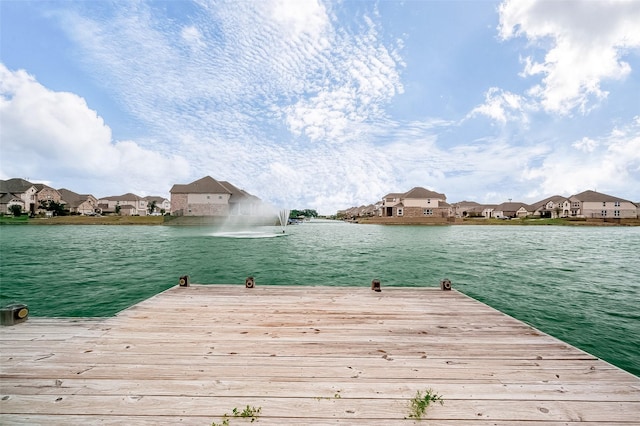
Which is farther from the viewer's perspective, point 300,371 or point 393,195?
point 393,195

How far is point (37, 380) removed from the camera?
123 inches

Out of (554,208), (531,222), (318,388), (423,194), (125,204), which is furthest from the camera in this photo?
(125,204)

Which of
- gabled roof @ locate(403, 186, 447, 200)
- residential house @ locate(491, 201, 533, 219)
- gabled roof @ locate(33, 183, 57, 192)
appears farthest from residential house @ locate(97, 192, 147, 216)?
residential house @ locate(491, 201, 533, 219)

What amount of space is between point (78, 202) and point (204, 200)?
5977cm

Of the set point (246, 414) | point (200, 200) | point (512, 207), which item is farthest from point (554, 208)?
point (246, 414)

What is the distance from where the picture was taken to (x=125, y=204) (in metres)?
109

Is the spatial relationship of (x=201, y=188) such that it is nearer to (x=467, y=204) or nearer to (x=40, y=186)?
(x=40, y=186)

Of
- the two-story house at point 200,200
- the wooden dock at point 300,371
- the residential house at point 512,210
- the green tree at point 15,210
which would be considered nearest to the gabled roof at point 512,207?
the residential house at point 512,210

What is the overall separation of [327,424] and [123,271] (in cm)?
1722

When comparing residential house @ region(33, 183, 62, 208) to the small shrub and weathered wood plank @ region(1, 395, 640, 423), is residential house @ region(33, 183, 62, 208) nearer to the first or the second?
weathered wood plank @ region(1, 395, 640, 423)

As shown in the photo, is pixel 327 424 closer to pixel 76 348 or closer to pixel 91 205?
pixel 76 348

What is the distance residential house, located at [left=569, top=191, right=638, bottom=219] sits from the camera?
77.7 metres

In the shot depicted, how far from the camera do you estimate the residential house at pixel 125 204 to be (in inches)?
4171

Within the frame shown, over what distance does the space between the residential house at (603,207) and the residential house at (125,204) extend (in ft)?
501
